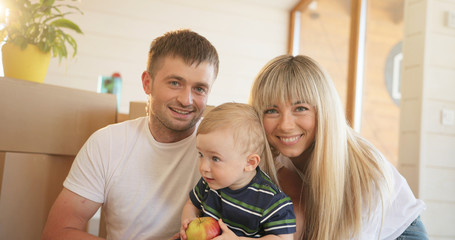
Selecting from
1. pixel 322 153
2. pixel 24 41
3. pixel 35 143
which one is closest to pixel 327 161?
pixel 322 153

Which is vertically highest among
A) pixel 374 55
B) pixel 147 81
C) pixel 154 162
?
pixel 374 55

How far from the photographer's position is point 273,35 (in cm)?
421

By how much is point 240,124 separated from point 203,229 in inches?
11.8

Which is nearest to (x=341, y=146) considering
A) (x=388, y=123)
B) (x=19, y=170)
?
(x=19, y=170)

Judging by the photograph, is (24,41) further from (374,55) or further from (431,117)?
(374,55)

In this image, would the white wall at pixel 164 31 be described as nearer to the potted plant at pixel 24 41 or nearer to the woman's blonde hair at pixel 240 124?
the potted plant at pixel 24 41

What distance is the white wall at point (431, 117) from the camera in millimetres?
2459

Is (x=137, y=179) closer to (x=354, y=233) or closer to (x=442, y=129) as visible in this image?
(x=354, y=233)

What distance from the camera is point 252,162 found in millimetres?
1202

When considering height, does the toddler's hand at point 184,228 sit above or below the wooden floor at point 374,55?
below

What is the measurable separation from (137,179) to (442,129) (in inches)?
75.5

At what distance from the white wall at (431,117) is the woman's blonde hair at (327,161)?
1.32 metres

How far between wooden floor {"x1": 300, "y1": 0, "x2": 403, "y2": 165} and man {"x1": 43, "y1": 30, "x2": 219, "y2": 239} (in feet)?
5.75

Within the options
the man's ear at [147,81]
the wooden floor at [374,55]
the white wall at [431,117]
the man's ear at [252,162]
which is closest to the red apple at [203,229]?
the man's ear at [252,162]
